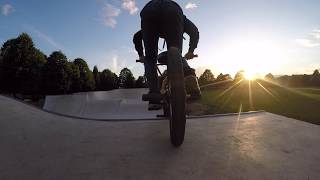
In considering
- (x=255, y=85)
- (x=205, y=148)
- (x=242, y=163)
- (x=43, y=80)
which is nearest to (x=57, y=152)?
(x=205, y=148)

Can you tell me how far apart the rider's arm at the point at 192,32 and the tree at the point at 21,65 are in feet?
171

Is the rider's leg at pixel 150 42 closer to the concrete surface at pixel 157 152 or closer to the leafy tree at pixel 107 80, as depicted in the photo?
the concrete surface at pixel 157 152

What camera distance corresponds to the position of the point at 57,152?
367cm

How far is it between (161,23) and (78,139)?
2013 millimetres

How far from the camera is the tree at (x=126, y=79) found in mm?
87381

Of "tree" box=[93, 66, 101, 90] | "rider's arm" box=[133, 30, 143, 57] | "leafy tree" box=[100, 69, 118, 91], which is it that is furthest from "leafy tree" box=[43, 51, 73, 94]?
"rider's arm" box=[133, 30, 143, 57]

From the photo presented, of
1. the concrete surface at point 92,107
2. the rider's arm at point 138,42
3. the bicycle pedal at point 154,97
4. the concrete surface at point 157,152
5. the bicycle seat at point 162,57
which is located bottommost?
the concrete surface at point 92,107

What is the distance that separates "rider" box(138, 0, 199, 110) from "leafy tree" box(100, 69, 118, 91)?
250 feet

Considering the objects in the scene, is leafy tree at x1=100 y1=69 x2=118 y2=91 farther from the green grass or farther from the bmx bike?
the bmx bike

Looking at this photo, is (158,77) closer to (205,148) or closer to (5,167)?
(205,148)

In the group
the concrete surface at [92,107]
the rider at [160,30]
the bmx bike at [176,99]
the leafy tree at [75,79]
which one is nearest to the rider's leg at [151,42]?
the rider at [160,30]

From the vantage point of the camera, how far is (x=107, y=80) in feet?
269

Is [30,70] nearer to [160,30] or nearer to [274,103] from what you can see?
[274,103]

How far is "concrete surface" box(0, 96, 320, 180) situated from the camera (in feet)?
9.67
